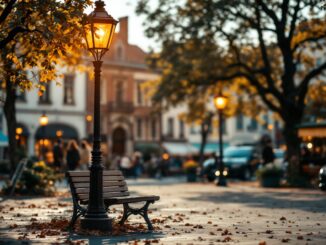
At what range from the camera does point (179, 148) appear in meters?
71.2

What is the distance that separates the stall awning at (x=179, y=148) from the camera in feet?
230

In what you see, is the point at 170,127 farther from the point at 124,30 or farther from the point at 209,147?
the point at 124,30

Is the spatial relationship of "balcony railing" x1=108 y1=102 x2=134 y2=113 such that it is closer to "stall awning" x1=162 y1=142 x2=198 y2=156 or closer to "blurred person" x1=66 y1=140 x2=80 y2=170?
"stall awning" x1=162 y1=142 x2=198 y2=156

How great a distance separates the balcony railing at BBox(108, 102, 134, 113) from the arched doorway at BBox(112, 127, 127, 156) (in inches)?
68.5

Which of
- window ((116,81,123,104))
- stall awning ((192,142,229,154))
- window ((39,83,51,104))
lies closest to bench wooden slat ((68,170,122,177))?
window ((39,83,51,104))

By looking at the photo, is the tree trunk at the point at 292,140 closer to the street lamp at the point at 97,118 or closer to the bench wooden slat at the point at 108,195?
the bench wooden slat at the point at 108,195

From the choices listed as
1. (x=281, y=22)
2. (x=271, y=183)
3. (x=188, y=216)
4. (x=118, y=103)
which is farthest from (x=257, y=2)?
(x=118, y=103)

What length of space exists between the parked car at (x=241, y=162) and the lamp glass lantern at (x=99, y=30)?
89.6ft

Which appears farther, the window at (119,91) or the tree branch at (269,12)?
the window at (119,91)

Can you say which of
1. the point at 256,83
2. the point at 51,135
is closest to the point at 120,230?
the point at 256,83

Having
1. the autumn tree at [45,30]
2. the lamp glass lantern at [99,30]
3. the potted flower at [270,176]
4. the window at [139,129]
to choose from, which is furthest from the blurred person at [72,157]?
the window at [139,129]

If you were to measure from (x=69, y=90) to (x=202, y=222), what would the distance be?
48180 mm

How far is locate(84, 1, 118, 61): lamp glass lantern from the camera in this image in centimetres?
1275

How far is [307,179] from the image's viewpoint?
3206cm
